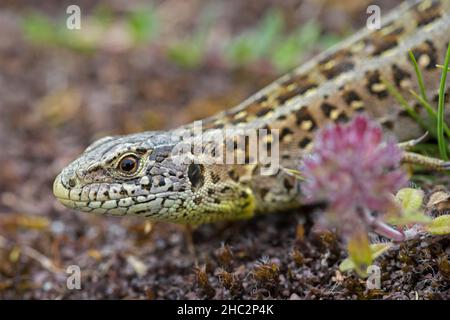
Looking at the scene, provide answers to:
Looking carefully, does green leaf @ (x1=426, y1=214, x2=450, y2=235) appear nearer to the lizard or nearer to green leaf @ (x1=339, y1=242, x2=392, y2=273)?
green leaf @ (x1=339, y1=242, x2=392, y2=273)

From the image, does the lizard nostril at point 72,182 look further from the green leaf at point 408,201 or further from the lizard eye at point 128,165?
the green leaf at point 408,201

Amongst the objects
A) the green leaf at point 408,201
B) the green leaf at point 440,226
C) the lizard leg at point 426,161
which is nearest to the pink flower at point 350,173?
the green leaf at point 408,201

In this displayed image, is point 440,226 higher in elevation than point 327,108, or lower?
lower

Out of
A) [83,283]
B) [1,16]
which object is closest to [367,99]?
[83,283]

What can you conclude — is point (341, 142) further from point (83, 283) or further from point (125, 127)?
point (125, 127)

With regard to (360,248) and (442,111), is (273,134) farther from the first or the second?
(360,248)

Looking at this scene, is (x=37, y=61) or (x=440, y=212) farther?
(x=37, y=61)

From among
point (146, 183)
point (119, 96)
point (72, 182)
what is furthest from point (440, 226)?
point (119, 96)

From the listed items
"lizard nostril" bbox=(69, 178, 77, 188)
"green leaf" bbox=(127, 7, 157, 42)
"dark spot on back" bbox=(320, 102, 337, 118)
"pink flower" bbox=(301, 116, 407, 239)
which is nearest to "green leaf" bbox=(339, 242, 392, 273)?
"pink flower" bbox=(301, 116, 407, 239)
